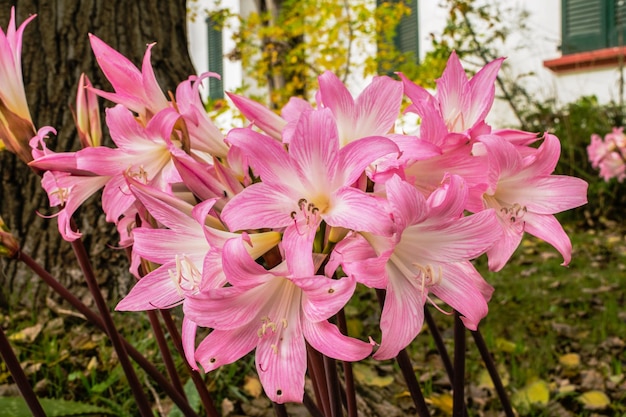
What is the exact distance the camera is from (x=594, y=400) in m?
2.02

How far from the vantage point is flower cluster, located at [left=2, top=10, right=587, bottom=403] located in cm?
57

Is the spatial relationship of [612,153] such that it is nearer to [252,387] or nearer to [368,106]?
[252,387]

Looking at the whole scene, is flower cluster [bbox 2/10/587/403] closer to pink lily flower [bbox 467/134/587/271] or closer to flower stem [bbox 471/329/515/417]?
pink lily flower [bbox 467/134/587/271]

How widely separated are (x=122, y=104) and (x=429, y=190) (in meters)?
0.38

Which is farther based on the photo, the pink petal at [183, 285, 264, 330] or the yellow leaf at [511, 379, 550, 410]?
the yellow leaf at [511, 379, 550, 410]

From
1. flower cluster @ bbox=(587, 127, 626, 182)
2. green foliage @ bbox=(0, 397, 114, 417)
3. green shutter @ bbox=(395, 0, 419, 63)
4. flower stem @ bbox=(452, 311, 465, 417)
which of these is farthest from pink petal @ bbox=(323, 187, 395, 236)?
green shutter @ bbox=(395, 0, 419, 63)

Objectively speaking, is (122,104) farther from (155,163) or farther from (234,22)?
(234,22)

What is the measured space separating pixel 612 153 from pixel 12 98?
12.4 ft

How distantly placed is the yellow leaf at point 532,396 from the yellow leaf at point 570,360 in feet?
1.56

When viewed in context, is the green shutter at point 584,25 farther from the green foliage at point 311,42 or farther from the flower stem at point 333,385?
the flower stem at point 333,385

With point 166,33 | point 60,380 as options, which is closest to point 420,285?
point 60,380

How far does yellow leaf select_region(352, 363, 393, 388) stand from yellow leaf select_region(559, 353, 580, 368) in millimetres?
860

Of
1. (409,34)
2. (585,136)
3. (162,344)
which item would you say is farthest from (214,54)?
(162,344)

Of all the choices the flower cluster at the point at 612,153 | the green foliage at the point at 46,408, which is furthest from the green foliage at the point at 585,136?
the green foliage at the point at 46,408
